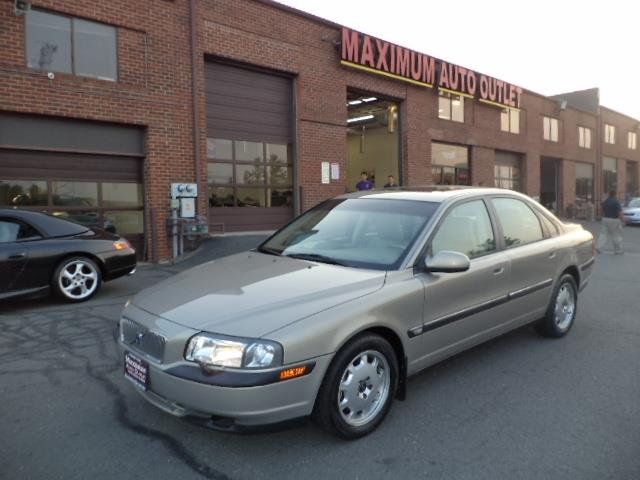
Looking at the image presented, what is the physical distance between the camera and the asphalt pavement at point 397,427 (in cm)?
267

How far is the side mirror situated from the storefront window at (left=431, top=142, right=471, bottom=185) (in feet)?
48.1

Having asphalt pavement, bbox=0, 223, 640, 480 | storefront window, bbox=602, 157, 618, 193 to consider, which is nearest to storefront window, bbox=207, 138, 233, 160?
asphalt pavement, bbox=0, 223, 640, 480

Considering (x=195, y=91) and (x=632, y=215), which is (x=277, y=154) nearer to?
(x=195, y=91)

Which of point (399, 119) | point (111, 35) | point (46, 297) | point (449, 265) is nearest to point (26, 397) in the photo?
point (449, 265)

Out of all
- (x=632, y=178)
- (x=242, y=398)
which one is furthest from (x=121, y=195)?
(x=632, y=178)

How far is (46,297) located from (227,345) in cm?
530

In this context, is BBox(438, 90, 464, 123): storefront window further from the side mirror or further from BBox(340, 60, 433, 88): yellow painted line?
the side mirror

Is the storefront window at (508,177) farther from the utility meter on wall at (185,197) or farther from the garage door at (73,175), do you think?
the garage door at (73,175)

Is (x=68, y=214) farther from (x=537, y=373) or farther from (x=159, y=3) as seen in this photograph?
(x=537, y=373)

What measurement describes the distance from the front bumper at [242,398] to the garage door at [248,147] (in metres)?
9.44

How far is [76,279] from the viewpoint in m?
6.57

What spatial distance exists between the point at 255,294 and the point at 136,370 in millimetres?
817

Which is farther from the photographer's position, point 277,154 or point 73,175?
point 277,154

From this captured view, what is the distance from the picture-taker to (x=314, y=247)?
3824 mm
